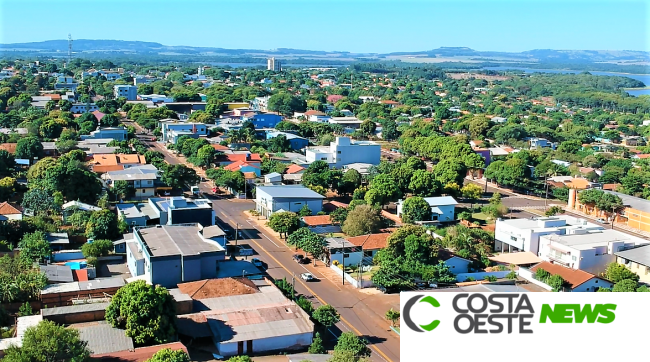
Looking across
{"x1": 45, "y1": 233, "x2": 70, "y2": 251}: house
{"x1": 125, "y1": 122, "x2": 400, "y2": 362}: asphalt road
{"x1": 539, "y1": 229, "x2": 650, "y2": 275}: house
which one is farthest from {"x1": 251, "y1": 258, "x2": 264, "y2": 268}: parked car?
{"x1": 539, "y1": 229, "x2": 650, "y2": 275}: house

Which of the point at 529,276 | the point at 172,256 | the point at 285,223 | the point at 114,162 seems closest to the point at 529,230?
the point at 529,276

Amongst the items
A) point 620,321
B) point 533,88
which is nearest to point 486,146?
point 620,321

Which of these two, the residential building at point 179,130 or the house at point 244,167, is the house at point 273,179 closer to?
the house at point 244,167

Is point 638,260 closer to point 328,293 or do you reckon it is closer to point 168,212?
point 328,293

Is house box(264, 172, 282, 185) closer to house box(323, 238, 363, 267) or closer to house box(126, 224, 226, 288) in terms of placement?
house box(323, 238, 363, 267)

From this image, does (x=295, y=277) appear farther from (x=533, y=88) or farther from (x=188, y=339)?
(x=533, y=88)
